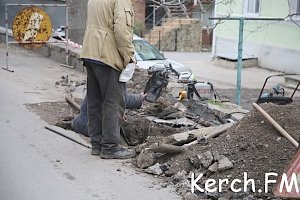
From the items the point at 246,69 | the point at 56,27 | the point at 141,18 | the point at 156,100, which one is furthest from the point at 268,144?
the point at 141,18

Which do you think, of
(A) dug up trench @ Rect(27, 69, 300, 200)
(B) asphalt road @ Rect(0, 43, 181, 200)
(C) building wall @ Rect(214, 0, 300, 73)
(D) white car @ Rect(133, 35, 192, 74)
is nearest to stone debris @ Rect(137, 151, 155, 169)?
(A) dug up trench @ Rect(27, 69, 300, 200)

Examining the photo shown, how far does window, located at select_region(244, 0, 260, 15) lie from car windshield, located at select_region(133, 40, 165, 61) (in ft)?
24.7

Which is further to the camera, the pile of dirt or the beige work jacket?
the beige work jacket

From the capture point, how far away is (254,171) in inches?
216

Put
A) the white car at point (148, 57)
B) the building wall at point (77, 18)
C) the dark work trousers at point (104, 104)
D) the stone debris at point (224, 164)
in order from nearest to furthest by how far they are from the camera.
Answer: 1. the stone debris at point (224, 164)
2. the dark work trousers at point (104, 104)
3. the building wall at point (77, 18)
4. the white car at point (148, 57)

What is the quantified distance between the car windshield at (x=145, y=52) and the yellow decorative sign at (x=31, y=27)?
3175mm

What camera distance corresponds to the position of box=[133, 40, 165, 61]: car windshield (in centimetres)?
1617

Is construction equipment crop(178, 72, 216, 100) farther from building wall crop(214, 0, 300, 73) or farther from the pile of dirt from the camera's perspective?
building wall crop(214, 0, 300, 73)

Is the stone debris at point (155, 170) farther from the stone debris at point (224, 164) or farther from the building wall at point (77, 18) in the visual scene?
the building wall at point (77, 18)

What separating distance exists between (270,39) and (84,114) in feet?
50.2

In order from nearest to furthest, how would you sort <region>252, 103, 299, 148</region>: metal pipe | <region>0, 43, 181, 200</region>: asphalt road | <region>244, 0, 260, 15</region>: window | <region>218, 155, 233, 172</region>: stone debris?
1. <region>0, 43, 181, 200</region>: asphalt road
2. <region>218, 155, 233, 172</region>: stone debris
3. <region>252, 103, 299, 148</region>: metal pipe
4. <region>244, 0, 260, 15</region>: window

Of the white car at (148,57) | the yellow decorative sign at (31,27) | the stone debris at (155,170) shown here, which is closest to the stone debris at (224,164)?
the stone debris at (155,170)

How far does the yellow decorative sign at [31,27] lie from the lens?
13.4 meters

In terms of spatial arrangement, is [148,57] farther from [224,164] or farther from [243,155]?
[224,164]
